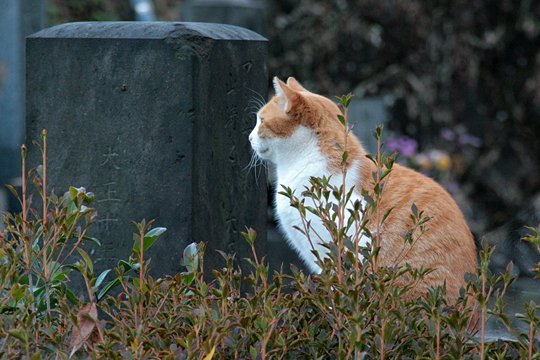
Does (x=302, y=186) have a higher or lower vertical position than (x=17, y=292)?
lower

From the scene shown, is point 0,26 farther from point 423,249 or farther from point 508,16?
point 423,249

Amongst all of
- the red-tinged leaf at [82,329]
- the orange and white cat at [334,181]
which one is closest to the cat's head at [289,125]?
the orange and white cat at [334,181]

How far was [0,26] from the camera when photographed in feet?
23.7

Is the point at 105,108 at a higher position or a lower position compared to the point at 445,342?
higher

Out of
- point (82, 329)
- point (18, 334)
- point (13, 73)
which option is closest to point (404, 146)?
point (13, 73)

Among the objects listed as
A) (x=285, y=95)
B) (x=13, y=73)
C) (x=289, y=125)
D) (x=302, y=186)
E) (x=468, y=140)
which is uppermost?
(x=285, y=95)

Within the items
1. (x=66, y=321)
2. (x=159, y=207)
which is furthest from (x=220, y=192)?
(x=66, y=321)

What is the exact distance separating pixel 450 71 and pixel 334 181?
15.1 ft

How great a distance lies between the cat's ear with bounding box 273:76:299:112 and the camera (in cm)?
399

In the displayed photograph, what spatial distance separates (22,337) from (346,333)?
725mm

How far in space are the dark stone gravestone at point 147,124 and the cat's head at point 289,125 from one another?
0.47 ft

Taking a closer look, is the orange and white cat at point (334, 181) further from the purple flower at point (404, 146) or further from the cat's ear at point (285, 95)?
the purple flower at point (404, 146)

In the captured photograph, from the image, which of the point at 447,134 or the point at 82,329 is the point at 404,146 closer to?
the point at 447,134

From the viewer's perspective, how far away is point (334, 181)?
3955 mm
